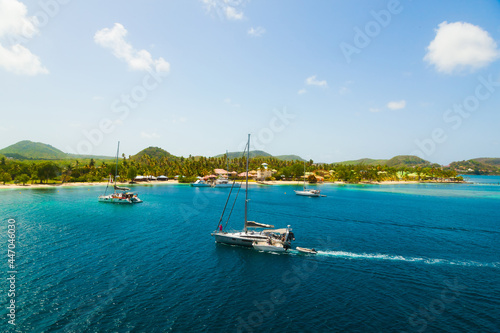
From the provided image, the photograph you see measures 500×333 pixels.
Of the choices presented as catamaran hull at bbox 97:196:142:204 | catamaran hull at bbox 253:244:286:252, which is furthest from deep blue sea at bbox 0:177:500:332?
catamaran hull at bbox 97:196:142:204

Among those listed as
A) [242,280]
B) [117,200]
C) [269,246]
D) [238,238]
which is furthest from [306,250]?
[117,200]

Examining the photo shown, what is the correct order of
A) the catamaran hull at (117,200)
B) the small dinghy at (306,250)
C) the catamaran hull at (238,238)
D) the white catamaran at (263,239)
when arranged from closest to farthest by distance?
the small dinghy at (306,250) → the white catamaran at (263,239) → the catamaran hull at (238,238) → the catamaran hull at (117,200)

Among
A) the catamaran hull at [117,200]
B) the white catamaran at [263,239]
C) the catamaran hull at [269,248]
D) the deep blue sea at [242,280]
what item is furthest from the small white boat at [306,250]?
the catamaran hull at [117,200]

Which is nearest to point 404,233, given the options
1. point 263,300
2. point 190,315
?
point 263,300

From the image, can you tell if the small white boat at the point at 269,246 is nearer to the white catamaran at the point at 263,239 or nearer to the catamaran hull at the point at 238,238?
the white catamaran at the point at 263,239

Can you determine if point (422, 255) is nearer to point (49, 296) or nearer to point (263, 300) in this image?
point (263, 300)

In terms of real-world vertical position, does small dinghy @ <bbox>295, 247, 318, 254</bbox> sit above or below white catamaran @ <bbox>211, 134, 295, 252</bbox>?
below

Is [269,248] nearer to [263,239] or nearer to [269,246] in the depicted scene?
[269,246]

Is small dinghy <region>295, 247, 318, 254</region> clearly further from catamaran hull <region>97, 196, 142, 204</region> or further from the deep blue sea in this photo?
catamaran hull <region>97, 196, 142, 204</region>
